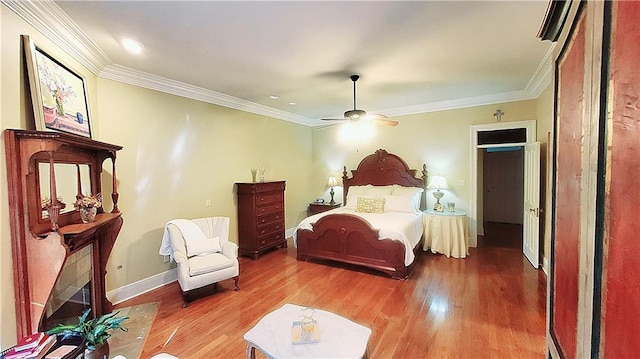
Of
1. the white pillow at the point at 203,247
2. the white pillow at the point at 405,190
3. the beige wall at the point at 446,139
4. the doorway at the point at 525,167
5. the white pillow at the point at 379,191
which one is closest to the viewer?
the white pillow at the point at 203,247

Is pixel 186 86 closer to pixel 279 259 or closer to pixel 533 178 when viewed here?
pixel 279 259

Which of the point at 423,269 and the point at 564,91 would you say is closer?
the point at 564,91

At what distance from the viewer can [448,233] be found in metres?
4.32

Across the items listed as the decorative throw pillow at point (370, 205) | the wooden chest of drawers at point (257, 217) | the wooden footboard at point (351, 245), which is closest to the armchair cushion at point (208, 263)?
the wooden chest of drawers at point (257, 217)

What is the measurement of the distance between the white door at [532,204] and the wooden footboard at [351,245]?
182 cm

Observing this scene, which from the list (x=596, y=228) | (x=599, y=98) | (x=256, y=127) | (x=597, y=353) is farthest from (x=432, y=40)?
(x=256, y=127)

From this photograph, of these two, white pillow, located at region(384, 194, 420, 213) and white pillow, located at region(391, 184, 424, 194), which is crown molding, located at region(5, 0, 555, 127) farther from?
white pillow, located at region(384, 194, 420, 213)

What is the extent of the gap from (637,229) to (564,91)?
0.63 meters

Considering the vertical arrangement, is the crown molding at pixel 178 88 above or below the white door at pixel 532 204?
above

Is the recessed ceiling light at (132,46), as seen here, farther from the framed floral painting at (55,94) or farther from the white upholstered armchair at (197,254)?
the white upholstered armchair at (197,254)

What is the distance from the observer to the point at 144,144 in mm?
3273

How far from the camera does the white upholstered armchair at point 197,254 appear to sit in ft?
9.55

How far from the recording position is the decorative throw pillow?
4.67 meters

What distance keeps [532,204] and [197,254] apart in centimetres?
457
